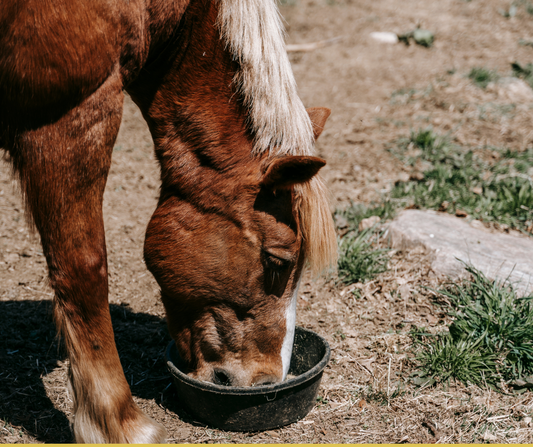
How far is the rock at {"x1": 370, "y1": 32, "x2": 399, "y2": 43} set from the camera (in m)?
7.50

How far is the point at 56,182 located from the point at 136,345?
1.43m

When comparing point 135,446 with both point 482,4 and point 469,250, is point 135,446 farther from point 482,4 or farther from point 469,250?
point 482,4

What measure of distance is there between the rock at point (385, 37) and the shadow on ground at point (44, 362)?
235 inches

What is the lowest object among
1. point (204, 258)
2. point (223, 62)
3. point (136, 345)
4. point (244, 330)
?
point (136, 345)

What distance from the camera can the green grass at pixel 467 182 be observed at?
12.4ft

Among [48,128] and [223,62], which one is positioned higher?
[223,62]

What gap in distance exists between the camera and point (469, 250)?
3.23 m

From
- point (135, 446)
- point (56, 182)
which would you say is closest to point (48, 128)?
point (56, 182)

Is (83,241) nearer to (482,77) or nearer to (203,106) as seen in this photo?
(203,106)

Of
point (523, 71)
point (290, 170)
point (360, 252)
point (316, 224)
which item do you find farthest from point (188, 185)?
point (523, 71)

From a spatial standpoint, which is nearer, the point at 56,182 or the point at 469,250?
the point at 56,182

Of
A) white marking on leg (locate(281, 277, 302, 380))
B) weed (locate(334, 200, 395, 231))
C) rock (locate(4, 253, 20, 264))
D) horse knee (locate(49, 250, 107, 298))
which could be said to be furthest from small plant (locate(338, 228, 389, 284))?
rock (locate(4, 253, 20, 264))

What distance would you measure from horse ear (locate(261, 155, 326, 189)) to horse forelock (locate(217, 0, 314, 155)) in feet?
0.41

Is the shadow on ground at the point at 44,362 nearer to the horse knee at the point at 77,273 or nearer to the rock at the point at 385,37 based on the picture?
the horse knee at the point at 77,273
